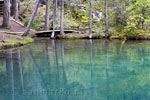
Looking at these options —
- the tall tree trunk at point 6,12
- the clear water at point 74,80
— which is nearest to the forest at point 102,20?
the tall tree trunk at point 6,12

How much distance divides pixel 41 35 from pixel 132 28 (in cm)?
1125

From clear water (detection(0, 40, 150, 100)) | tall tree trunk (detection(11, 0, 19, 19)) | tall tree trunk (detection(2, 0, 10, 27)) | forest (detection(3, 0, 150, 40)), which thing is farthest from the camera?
tall tree trunk (detection(11, 0, 19, 19))

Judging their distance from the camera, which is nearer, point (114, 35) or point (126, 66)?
point (126, 66)

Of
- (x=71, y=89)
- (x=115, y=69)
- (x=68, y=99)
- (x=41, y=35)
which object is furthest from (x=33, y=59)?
(x=41, y=35)

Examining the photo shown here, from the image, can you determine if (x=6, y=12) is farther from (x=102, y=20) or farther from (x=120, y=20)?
(x=102, y=20)

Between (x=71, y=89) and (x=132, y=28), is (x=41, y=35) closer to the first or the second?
(x=132, y=28)

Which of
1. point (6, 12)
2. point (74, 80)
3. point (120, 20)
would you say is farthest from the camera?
point (120, 20)

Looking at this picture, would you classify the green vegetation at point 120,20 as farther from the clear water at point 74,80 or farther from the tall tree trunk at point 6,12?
the clear water at point 74,80

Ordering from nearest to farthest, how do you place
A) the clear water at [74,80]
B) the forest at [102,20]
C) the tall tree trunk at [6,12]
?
1. the clear water at [74,80]
2. the tall tree trunk at [6,12]
3. the forest at [102,20]

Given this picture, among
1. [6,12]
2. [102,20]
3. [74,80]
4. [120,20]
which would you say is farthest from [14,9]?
[74,80]

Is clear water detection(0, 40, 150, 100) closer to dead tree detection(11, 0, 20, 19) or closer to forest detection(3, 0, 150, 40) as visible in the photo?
forest detection(3, 0, 150, 40)

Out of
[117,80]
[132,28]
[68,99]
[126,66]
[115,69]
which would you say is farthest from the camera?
[132,28]

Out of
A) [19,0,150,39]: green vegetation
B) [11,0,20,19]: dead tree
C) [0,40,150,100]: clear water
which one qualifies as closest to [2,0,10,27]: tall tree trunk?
[19,0,150,39]: green vegetation

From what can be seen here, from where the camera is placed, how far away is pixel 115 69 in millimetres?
8406
